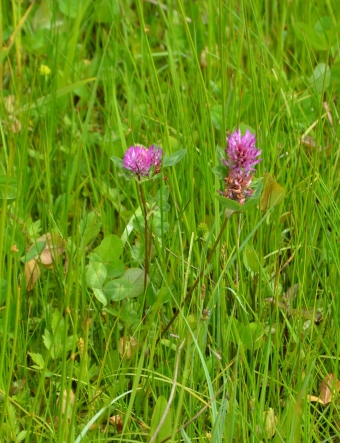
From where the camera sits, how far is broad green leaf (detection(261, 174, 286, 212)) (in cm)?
145

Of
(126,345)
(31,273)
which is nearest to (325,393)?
(126,345)

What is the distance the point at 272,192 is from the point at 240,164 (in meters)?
0.25

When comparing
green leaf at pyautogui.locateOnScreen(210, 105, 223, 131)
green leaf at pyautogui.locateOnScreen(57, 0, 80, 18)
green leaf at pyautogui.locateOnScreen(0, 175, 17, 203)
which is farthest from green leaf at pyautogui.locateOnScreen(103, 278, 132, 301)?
green leaf at pyautogui.locateOnScreen(57, 0, 80, 18)

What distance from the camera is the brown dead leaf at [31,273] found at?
62.3 inches

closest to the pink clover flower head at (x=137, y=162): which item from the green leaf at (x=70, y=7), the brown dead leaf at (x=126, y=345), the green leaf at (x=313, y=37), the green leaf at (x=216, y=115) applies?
the brown dead leaf at (x=126, y=345)

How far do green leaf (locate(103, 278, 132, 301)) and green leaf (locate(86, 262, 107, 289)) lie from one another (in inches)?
0.7

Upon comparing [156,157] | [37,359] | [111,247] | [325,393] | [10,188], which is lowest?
[325,393]

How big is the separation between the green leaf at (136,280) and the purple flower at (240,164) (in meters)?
0.32

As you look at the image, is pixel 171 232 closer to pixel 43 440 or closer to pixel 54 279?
pixel 54 279

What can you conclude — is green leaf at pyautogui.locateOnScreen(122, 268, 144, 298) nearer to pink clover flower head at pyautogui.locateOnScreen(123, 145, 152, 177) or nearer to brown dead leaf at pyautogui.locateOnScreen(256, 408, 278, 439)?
pink clover flower head at pyautogui.locateOnScreen(123, 145, 152, 177)

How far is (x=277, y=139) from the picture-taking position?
1.83 meters

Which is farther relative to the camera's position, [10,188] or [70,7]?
[70,7]

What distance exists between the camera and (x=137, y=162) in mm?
1305

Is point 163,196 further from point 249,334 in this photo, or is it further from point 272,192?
point 249,334
